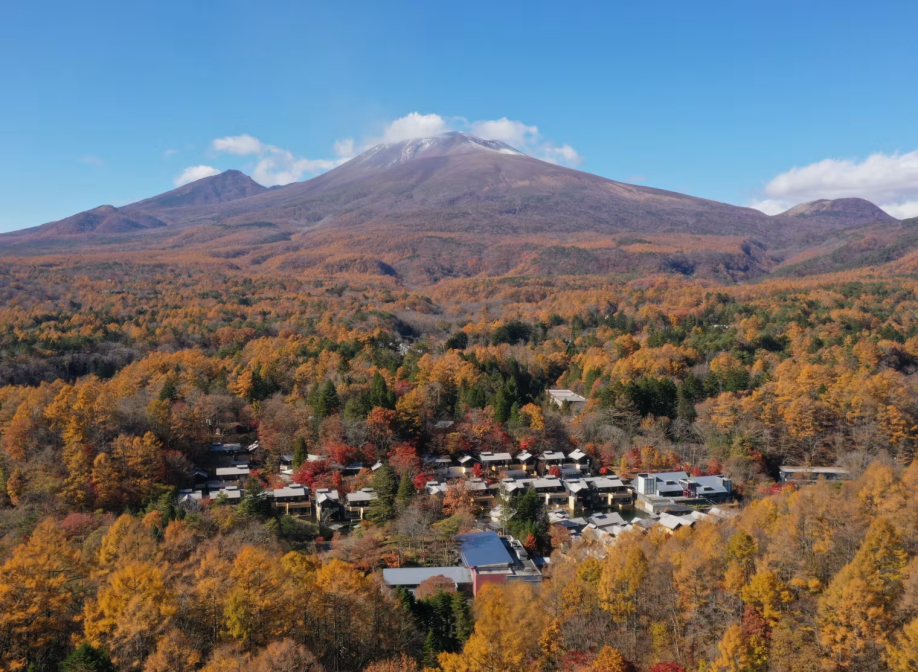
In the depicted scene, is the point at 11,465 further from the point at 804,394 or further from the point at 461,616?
the point at 804,394

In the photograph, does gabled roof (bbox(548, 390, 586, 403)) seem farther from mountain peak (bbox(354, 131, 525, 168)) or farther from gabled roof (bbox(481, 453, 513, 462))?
mountain peak (bbox(354, 131, 525, 168))

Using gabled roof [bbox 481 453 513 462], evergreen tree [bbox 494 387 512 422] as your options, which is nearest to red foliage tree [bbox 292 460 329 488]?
gabled roof [bbox 481 453 513 462]

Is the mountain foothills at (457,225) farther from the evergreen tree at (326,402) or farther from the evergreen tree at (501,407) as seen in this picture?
the evergreen tree at (326,402)

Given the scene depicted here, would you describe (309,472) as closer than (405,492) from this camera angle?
No

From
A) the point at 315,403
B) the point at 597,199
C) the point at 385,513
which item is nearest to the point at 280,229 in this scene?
the point at 597,199

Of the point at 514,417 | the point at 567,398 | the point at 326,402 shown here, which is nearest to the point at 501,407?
the point at 514,417

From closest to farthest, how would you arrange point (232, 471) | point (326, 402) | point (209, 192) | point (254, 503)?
point (254, 503), point (232, 471), point (326, 402), point (209, 192)

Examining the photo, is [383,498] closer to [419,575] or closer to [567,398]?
[419,575]
